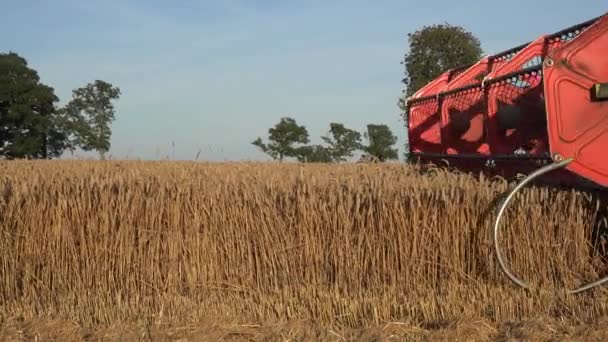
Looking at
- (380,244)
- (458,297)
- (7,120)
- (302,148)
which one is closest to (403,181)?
(380,244)

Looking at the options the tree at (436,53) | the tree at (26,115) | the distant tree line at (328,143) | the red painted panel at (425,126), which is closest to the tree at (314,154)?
the distant tree line at (328,143)

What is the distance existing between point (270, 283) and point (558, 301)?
83.0 inches

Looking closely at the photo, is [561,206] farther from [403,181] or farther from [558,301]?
[403,181]

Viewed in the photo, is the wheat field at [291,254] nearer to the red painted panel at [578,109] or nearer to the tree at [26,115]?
the red painted panel at [578,109]

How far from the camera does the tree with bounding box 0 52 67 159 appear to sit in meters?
40.4

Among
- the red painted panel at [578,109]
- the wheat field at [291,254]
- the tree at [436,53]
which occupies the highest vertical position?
the tree at [436,53]

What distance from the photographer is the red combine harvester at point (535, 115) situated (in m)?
4.50

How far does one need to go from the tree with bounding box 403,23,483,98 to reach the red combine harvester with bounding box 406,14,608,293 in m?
6.62

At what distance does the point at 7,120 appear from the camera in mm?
40469

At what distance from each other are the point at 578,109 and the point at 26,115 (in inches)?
1633

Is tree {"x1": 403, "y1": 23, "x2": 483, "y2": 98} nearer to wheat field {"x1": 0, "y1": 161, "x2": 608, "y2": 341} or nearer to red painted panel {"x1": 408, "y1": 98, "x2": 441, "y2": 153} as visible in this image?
red painted panel {"x1": 408, "y1": 98, "x2": 441, "y2": 153}

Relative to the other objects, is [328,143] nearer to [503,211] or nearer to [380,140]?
[380,140]

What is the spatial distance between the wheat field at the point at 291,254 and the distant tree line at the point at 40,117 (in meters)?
36.1

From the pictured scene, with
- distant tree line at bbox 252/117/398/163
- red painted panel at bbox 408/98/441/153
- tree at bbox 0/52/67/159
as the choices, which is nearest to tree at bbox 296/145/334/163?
distant tree line at bbox 252/117/398/163
